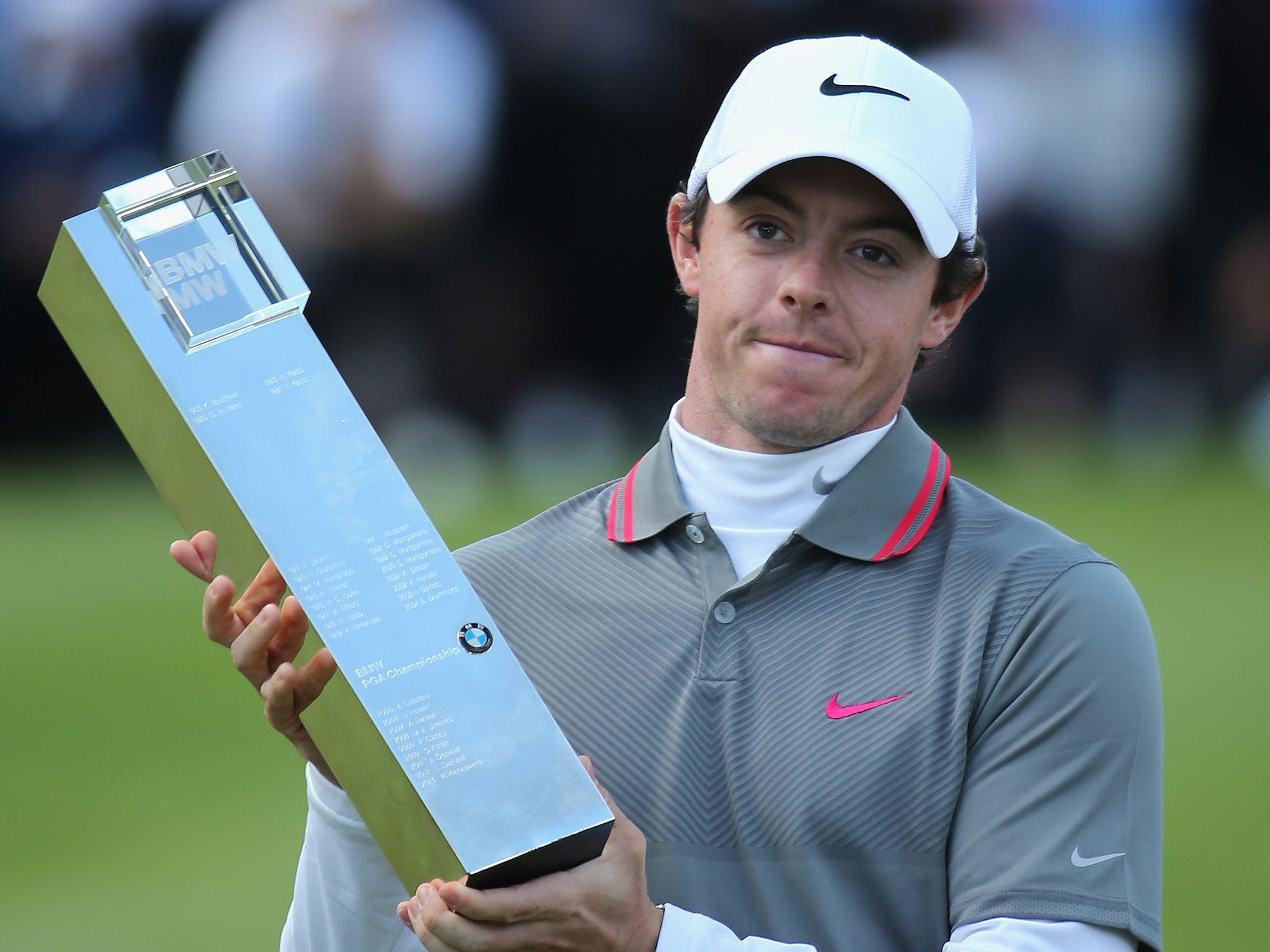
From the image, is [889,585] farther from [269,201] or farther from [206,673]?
[269,201]

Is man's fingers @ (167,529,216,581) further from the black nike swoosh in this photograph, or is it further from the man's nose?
the black nike swoosh

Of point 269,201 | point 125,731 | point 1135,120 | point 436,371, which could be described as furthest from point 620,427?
point 125,731

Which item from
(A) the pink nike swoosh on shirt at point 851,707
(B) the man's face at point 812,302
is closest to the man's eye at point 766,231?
(B) the man's face at point 812,302

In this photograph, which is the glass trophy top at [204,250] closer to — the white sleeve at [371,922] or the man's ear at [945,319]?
the white sleeve at [371,922]

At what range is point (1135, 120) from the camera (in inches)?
343

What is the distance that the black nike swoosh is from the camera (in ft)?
7.22

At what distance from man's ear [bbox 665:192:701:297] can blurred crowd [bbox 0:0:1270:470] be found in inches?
211

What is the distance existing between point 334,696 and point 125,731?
4494 millimetres

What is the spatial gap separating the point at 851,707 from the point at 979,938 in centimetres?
28

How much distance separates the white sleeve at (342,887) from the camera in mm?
2072

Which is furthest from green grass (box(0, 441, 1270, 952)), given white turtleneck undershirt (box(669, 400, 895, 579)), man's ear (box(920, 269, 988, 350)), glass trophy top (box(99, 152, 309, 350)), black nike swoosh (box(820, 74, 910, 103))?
glass trophy top (box(99, 152, 309, 350))

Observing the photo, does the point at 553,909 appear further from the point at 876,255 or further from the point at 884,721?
the point at 876,255

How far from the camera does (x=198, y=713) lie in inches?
245

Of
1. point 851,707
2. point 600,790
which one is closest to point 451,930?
point 600,790
